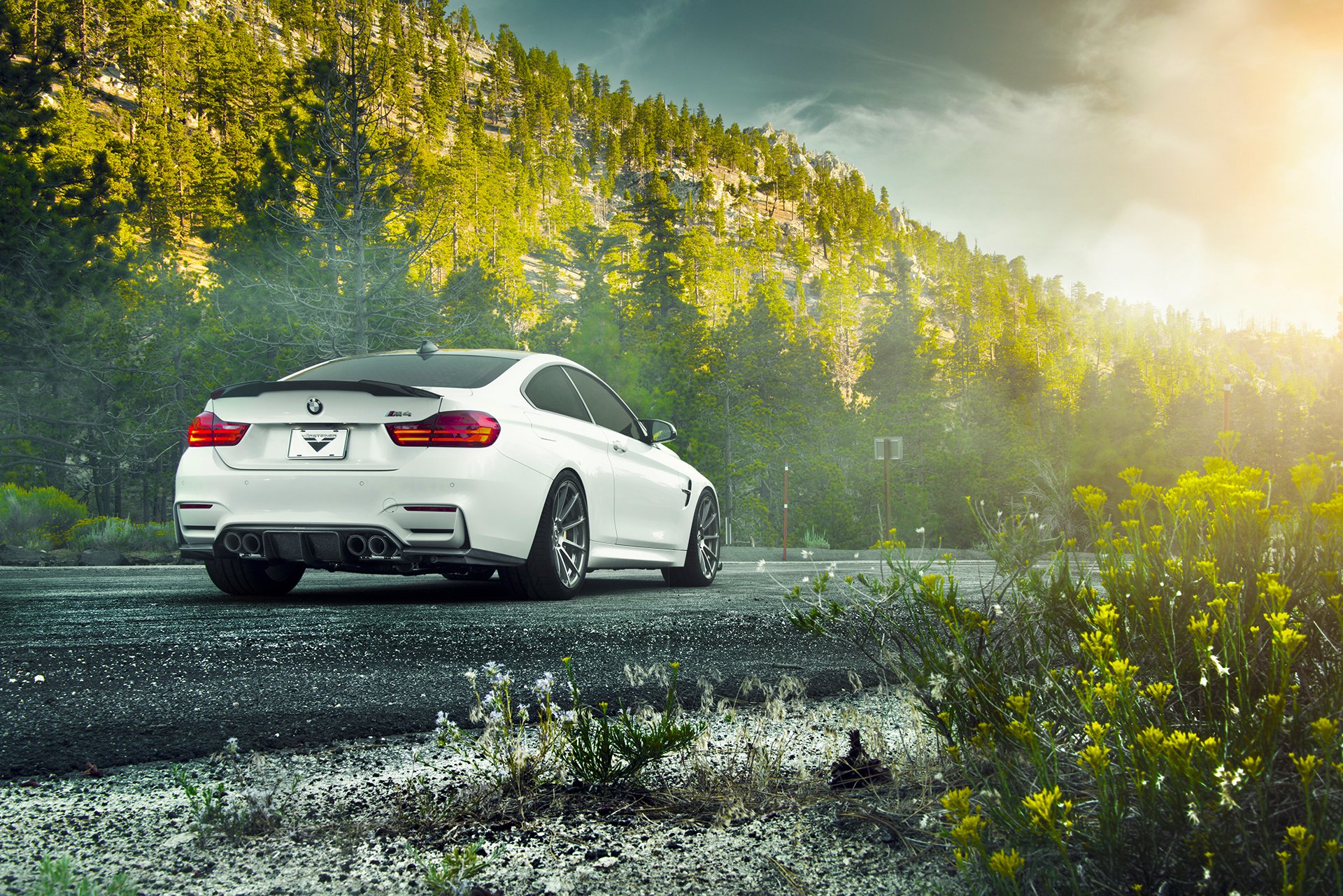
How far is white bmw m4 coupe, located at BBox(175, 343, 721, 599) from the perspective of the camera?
557 centimetres

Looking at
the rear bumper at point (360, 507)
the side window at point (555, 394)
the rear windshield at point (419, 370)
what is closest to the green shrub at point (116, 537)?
the rear windshield at point (419, 370)

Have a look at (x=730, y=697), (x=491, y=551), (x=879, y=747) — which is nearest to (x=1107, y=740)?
(x=879, y=747)

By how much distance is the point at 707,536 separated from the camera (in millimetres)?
8797

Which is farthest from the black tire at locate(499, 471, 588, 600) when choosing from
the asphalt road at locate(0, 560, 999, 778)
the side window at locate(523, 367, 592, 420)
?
the side window at locate(523, 367, 592, 420)

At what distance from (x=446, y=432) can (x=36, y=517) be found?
15.9 meters

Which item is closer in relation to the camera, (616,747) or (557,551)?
(616,747)

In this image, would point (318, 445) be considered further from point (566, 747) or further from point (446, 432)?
point (566, 747)

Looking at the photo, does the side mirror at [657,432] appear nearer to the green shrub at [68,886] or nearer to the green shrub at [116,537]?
the green shrub at [68,886]

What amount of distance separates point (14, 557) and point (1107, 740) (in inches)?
521

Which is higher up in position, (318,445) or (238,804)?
(318,445)

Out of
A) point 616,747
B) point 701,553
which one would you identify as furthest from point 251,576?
point 616,747

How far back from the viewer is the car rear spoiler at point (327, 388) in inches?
222

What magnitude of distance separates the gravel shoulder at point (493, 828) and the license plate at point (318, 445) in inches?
127

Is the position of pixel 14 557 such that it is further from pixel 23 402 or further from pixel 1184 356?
pixel 1184 356
